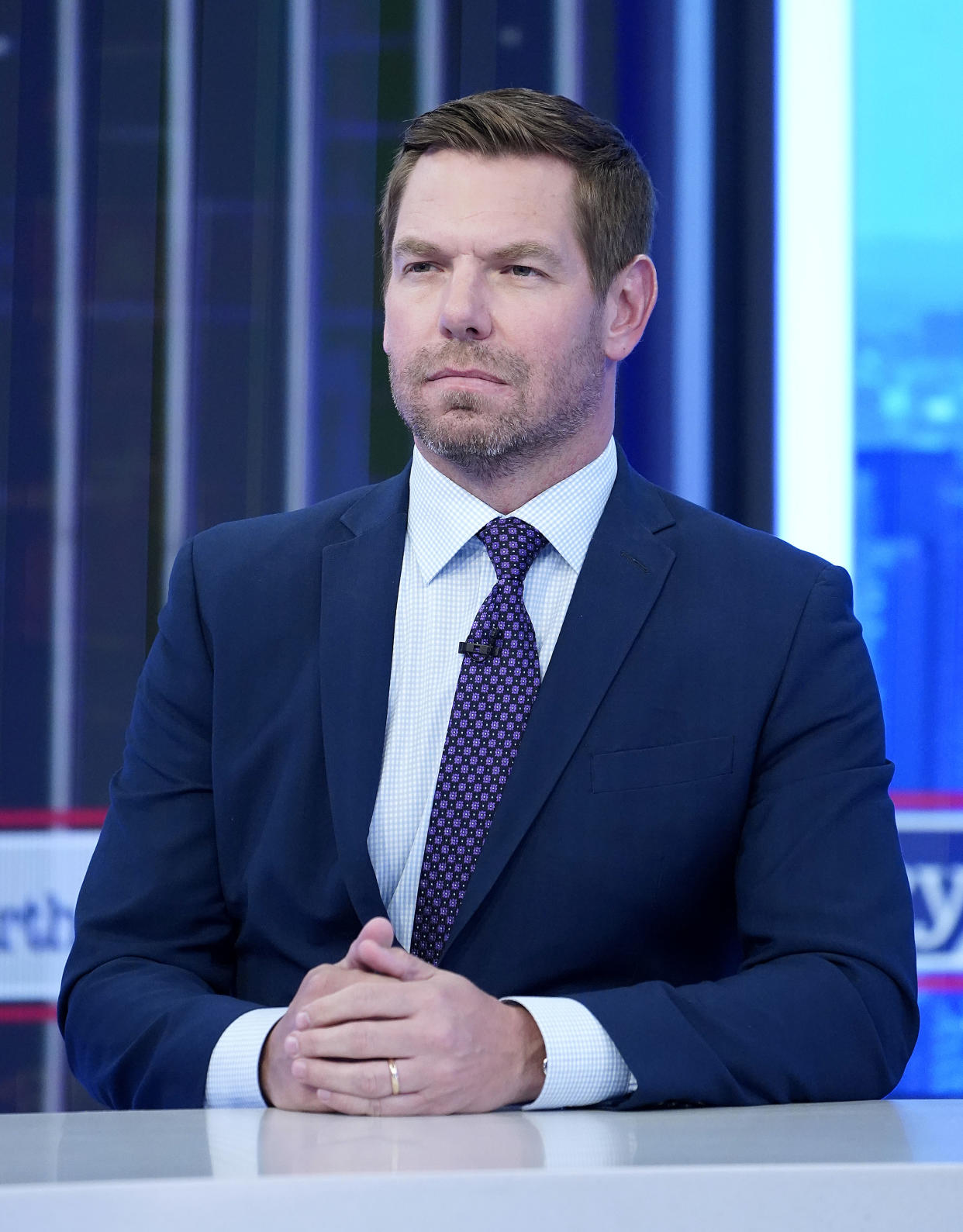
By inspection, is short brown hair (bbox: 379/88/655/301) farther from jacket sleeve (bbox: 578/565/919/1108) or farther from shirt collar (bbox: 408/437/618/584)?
jacket sleeve (bbox: 578/565/919/1108)

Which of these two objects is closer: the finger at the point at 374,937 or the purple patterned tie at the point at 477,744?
the finger at the point at 374,937

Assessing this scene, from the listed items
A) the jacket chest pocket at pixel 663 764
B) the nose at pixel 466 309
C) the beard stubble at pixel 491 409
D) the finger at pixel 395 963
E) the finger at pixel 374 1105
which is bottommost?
the finger at pixel 374 1105

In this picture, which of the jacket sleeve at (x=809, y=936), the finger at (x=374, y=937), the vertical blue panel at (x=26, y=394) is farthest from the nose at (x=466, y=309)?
the vertical blue panel at (x=26, y=394)

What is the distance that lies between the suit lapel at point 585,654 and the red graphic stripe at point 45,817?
129 centimetres

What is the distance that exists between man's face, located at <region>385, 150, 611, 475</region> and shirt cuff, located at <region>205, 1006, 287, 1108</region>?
61cm

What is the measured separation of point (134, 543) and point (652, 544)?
125 centimetres

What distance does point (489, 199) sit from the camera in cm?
143

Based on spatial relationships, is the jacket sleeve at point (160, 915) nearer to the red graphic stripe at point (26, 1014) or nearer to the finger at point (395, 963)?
the finger at point (395, 963)

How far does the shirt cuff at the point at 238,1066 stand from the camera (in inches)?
42.4

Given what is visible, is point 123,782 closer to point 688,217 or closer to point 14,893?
point 14,893

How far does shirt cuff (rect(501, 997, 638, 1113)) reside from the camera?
1022mm

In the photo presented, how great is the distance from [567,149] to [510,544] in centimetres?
44

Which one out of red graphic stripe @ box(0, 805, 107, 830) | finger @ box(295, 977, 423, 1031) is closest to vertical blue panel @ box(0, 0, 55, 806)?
red graphic stripe @ box(0, 805, 107, 830)

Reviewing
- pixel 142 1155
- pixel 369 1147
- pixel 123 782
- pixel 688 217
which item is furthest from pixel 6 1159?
pixel 688 217
